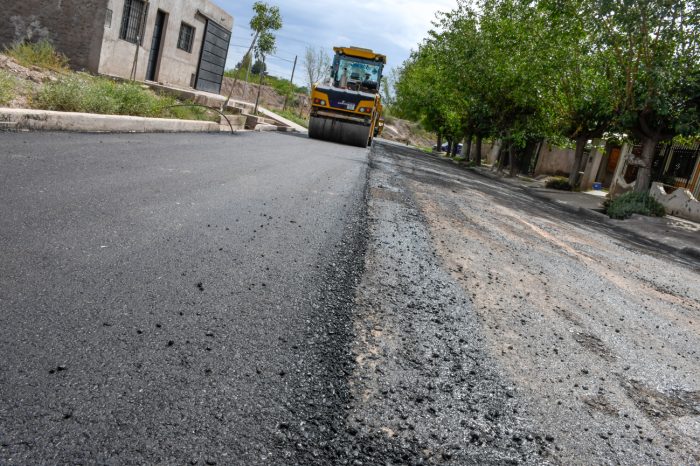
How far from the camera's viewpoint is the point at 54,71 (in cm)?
1241

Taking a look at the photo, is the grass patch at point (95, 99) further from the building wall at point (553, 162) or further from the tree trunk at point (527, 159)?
the tree trunk at point (527, 159)

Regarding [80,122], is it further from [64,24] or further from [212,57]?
[212,57]

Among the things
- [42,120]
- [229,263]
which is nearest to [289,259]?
[229,263]

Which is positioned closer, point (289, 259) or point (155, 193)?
point (289, 259)

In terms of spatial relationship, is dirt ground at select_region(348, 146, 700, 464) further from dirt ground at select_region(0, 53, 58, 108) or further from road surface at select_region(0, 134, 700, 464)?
dirt ground at select_region(0, 53, 58, 108)

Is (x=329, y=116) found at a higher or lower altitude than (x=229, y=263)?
higher

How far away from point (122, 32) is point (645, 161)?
A: 16.2 meters

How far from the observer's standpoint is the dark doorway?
1812cm

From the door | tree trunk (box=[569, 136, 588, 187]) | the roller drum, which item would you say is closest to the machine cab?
the roller drum

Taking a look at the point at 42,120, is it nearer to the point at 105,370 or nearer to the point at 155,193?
the point at 155,193

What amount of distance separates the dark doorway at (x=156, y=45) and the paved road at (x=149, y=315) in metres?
14.2

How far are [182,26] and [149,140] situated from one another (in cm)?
1301

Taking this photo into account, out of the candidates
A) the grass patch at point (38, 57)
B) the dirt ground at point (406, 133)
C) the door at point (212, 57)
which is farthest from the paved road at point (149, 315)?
the dirt ground at point (406, 133)

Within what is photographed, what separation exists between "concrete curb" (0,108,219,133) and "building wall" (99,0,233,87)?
5918 mm
